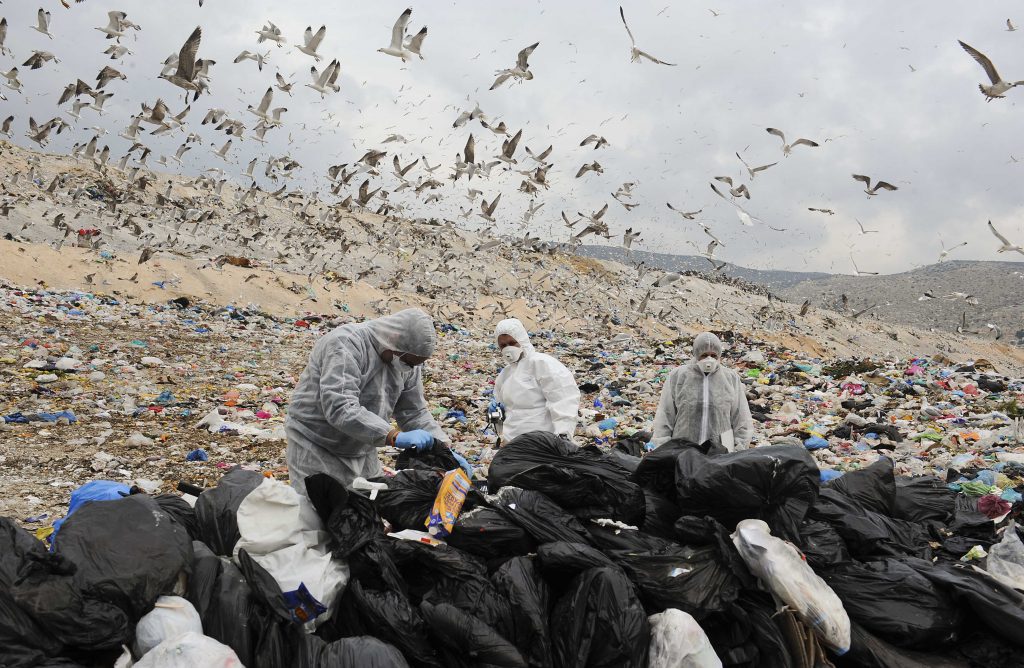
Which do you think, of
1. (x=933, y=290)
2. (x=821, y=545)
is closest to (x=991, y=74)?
(x=821, y=545)

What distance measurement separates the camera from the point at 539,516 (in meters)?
2.31

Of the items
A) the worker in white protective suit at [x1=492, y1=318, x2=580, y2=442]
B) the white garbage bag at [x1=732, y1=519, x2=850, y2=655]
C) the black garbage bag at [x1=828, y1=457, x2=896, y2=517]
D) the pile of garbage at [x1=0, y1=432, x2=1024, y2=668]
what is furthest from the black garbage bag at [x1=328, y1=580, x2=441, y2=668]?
the worker in white protective suit at [x1=492, y1=318, x2=580, y2=442]

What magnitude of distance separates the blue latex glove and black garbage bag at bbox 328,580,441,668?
3.27 ft

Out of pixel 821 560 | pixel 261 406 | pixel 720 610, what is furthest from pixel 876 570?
pixel 261 406

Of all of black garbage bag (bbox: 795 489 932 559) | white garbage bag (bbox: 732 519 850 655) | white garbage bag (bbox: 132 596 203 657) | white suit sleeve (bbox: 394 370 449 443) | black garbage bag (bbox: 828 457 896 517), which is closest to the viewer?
white garbage bag (bbox: 132 596 203 657)

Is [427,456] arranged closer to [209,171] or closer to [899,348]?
[209,171]

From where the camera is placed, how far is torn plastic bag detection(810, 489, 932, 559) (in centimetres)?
246

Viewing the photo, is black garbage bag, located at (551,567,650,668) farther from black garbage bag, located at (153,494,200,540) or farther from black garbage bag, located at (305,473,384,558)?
black garbage bag, located at (153,494,200,540)

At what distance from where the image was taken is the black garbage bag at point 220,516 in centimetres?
218

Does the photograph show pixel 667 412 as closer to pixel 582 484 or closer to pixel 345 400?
pixel 582 484

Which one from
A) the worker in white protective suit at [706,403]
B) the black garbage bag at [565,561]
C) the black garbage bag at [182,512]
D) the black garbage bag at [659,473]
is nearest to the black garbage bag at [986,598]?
the black garbage bag at [659,473]

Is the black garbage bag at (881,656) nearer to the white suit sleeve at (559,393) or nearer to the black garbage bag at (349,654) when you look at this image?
the black garbage bag at (349,654)

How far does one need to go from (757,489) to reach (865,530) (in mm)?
517

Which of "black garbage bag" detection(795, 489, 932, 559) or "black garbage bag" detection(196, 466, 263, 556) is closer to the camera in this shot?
"black garbage bag" detection(196, 466, 263, 556)
